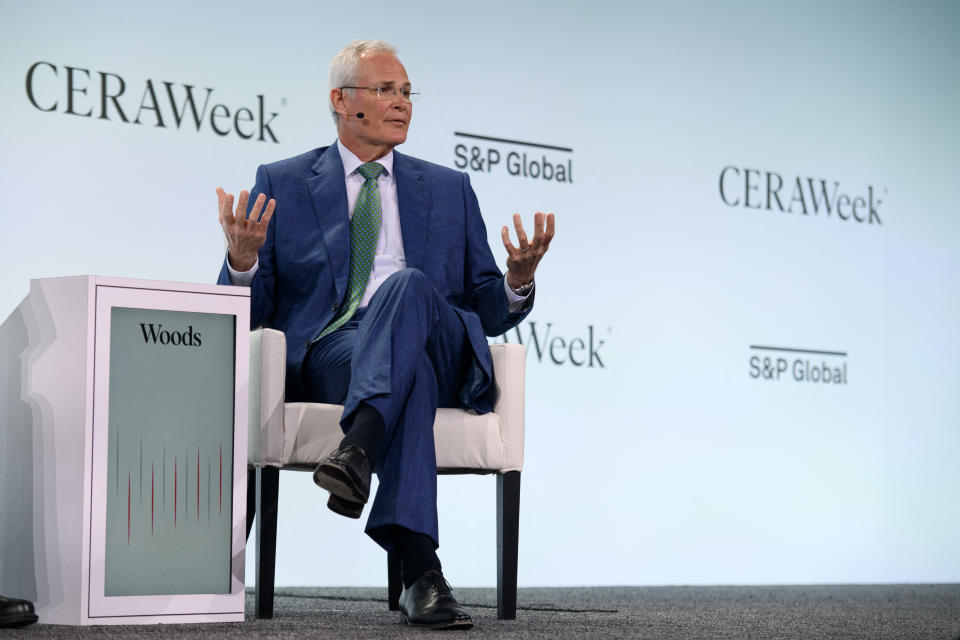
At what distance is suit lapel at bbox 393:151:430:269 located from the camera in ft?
8.26

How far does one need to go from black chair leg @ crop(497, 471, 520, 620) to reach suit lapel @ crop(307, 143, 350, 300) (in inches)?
19.8

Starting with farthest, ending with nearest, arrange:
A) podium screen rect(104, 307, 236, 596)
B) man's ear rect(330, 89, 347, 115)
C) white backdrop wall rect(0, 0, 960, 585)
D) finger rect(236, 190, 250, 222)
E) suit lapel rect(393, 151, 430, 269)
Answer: white backdrop wall rect(0, 0, 960, 585), man's ear rect(330, 89, 347, 115), suit lapel rect(393, 151, 430, 269), finger rect(236, 190, 250, 222), podium screen rect(104, 307, 236, 596)

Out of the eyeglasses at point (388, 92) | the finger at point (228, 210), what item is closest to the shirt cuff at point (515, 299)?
the eyeglasses at point (388, 92)

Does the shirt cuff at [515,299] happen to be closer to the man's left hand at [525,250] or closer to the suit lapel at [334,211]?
the man's left hand at [525,250]

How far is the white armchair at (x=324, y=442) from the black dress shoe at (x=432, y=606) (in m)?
0.35

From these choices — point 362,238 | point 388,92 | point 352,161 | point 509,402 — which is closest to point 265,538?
point 509,402

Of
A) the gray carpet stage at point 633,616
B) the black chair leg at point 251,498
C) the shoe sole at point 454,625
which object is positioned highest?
the black chair leg at point 251,498

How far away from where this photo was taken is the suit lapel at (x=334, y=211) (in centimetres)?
245

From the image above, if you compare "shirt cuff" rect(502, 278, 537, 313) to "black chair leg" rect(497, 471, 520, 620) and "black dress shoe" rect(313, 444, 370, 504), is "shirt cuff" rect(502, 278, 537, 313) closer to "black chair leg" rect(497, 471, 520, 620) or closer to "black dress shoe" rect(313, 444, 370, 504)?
"black chair leg" rect(497, 471, 520, 620)

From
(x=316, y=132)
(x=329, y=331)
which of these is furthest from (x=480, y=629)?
(x=316, y=132)

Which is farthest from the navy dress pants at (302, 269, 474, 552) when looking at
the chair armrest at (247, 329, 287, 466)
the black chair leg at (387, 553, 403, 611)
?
the black chair leg at (387, 553, 403, 611)

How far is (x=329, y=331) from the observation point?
2359mm

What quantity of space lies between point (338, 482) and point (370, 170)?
955 millimetres

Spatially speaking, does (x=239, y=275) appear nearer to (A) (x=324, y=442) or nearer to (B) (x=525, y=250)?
(A) (x=324, y=442)
